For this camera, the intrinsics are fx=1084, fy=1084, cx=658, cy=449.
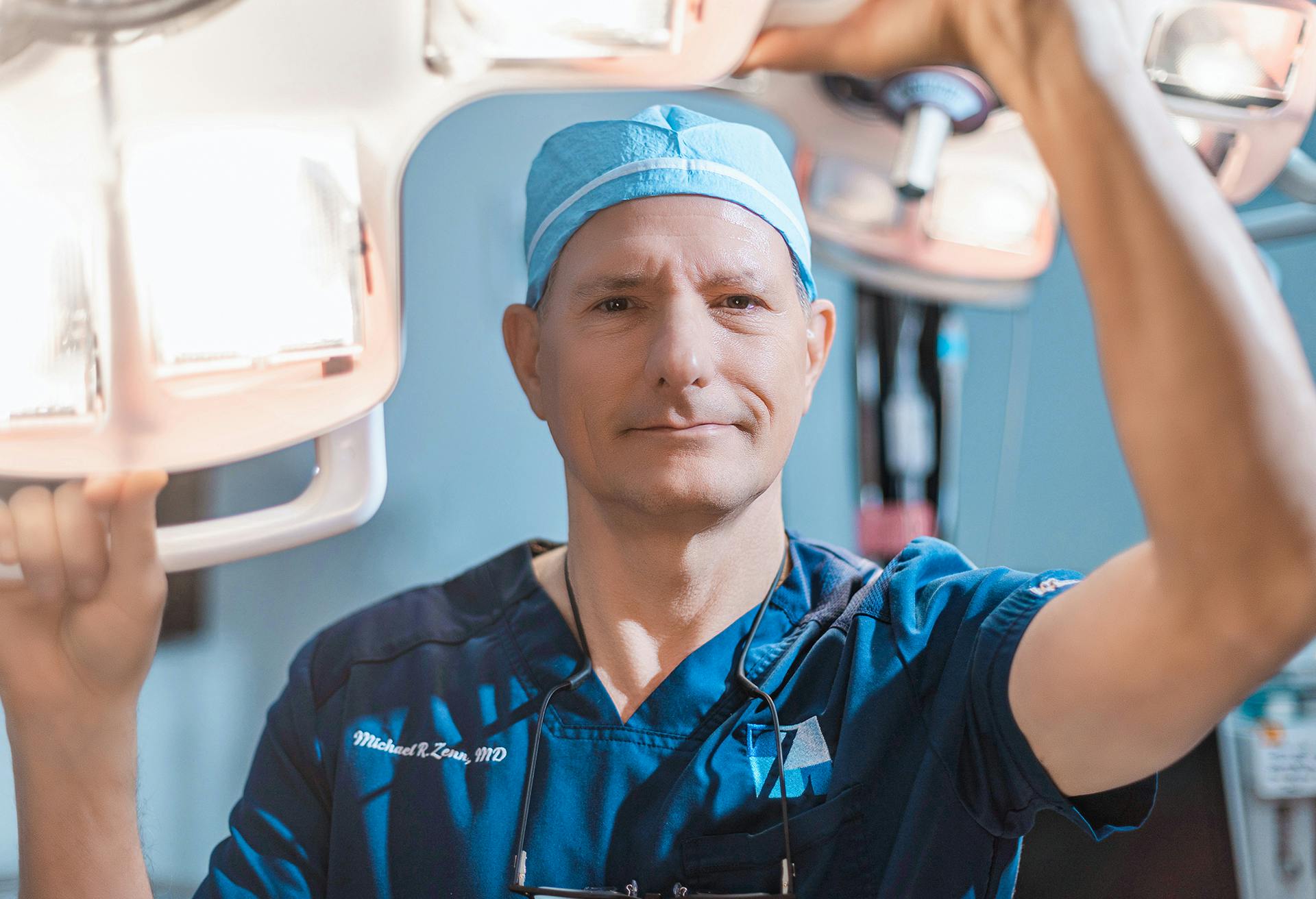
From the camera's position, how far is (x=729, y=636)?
0.72 metres

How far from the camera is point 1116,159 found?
46 cm

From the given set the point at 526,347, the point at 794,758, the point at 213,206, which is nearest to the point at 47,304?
the point at 213,206

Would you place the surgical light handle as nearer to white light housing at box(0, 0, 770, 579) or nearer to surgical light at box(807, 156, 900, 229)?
white light housing at box(0, 0, 770, 579)

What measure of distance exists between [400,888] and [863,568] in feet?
1.22

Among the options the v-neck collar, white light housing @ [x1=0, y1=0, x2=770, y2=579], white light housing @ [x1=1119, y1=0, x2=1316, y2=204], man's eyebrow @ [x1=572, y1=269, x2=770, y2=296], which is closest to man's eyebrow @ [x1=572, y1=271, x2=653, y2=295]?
man's eyebrow @ [x1=572, y1=269, x2=770, y2=296]

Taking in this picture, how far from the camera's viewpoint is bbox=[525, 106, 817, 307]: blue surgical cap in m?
0.66

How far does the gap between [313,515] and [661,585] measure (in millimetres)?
231

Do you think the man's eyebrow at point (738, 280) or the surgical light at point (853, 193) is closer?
the man's eyebrow at point (738, 280)

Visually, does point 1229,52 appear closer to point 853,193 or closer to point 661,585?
point 853,193

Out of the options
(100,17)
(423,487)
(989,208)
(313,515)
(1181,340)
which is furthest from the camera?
(989,208)

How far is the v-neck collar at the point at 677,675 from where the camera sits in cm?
70

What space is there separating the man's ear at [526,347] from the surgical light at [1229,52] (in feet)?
1.42

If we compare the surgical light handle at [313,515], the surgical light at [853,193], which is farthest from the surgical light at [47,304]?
the surgical light at [853,193]

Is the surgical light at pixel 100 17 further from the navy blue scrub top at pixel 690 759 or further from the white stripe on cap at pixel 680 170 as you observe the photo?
the navy blue scrub top at pixel 690 759
